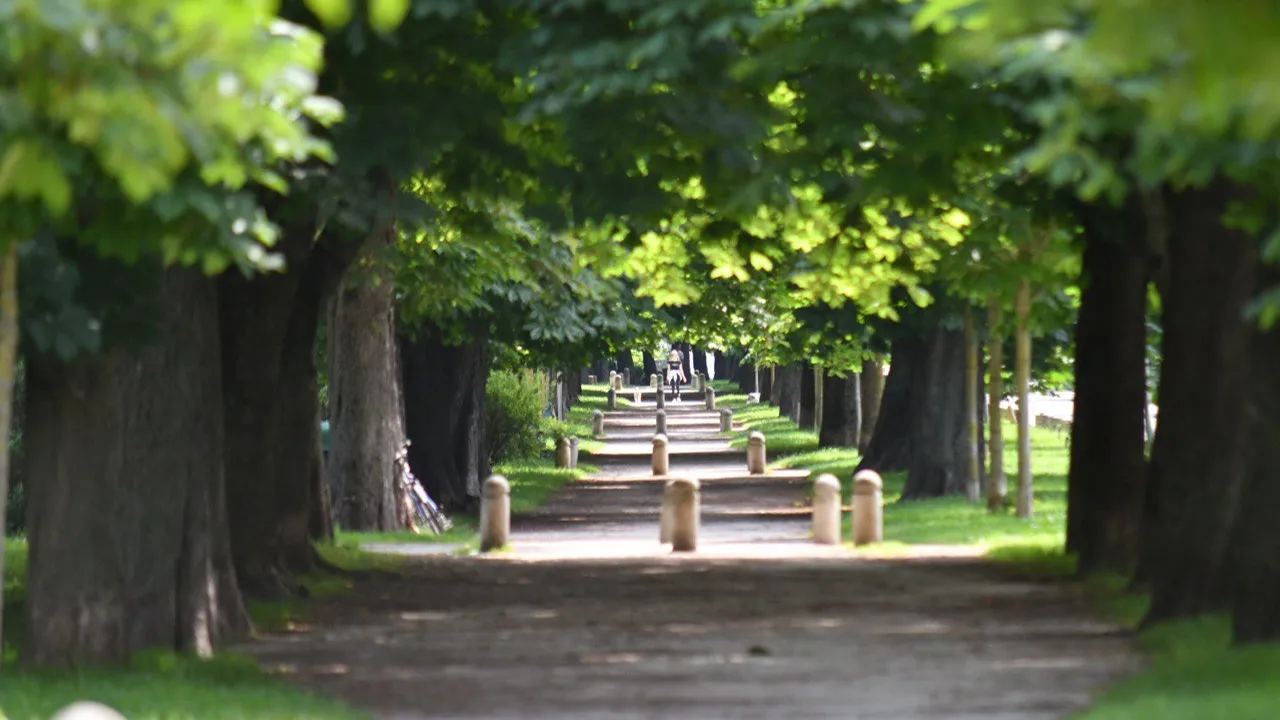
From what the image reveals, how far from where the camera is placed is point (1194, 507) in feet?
54.5

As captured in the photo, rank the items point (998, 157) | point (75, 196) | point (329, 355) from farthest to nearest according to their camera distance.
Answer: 1. point (329, 355)
2. point (998, 157)
3. point (75, 196)

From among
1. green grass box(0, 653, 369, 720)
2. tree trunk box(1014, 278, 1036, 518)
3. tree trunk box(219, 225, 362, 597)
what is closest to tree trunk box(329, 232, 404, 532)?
tree trunk box(219, 225, 362, 597)

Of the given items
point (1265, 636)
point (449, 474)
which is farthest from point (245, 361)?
point (449, 474)

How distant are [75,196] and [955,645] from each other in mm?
8364

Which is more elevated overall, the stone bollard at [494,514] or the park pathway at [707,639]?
the stone bollard at [494,514]

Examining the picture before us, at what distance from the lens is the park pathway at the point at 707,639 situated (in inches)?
510

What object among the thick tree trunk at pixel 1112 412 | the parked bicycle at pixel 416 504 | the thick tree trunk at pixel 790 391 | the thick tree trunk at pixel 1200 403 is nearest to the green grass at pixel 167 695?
the thick tree trunk at pixel 1200 403

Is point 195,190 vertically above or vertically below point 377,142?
below

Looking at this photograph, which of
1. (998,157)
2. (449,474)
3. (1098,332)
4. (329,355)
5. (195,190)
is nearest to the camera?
(195,190)

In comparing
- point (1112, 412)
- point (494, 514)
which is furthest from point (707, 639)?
point (494, 514)

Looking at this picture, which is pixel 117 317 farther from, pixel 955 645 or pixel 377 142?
pixel 955 645

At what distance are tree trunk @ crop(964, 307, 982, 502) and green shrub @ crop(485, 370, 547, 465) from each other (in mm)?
17879

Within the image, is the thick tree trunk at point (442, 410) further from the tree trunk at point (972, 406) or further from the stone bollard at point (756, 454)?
the stone bollard at point (756, 454)

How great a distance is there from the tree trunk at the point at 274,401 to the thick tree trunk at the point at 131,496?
2.87m
